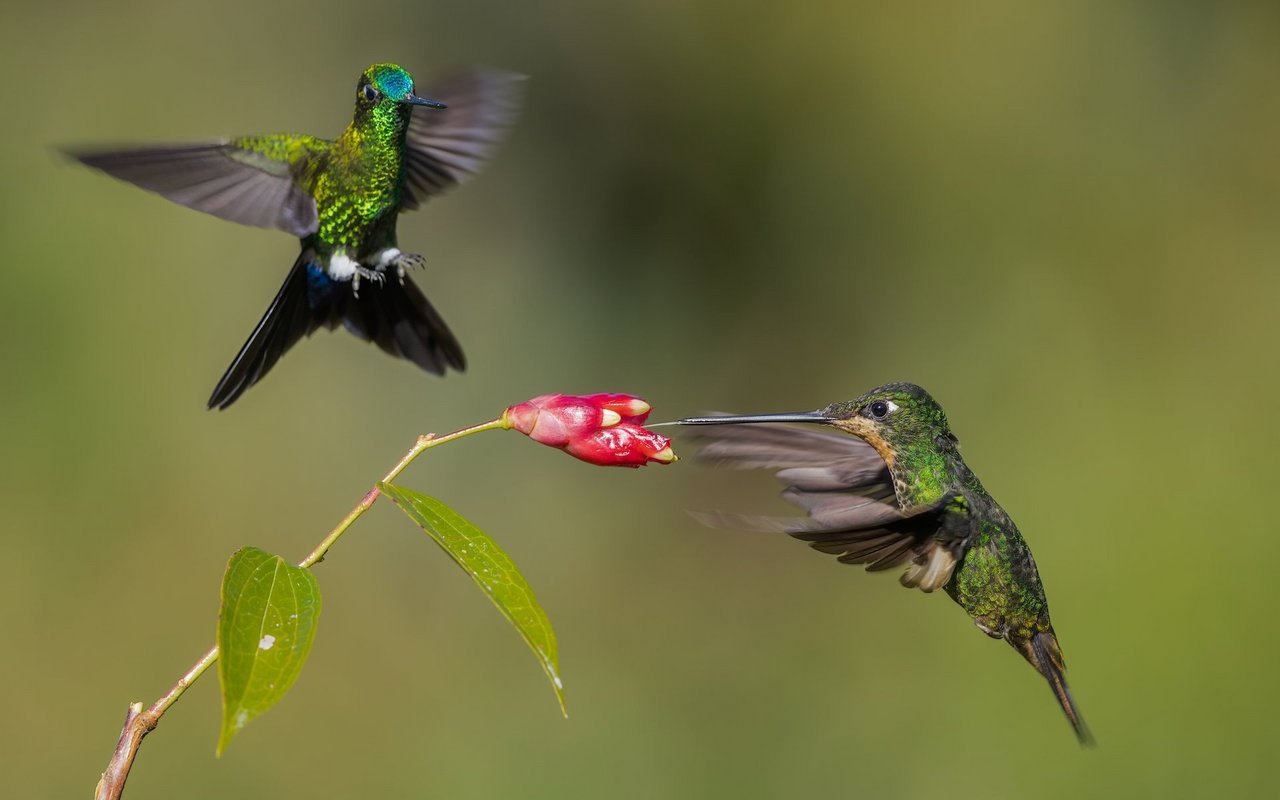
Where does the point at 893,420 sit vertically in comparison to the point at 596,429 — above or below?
above

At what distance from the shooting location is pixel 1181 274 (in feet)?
20.7

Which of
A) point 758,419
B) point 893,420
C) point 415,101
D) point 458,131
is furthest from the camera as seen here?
point 458,131

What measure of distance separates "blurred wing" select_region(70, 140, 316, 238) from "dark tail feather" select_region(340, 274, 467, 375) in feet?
0.81

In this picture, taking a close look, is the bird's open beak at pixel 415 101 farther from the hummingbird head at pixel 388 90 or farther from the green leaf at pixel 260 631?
the green leaf at pixel 260 631

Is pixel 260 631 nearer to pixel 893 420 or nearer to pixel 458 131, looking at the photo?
pixel 893 420

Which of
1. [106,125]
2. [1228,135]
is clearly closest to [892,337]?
[1228,135]

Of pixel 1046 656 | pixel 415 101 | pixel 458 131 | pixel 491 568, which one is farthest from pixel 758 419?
pixel 458 131

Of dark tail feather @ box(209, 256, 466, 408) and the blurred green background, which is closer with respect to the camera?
dark tail feather @ box(209, 256, 466, 408)

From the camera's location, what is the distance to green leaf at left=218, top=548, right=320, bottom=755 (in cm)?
141

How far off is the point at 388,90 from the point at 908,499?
1.42 metres

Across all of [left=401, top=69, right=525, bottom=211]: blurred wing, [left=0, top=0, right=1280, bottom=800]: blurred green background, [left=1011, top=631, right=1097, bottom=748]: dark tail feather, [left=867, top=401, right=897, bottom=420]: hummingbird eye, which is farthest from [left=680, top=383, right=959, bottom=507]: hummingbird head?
[left=0, top=0, right=1280, bottom=800]: blurred green background

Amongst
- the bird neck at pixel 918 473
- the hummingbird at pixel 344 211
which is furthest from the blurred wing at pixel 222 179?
the bird neck at pixel 918 473

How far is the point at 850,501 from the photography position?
2.41m

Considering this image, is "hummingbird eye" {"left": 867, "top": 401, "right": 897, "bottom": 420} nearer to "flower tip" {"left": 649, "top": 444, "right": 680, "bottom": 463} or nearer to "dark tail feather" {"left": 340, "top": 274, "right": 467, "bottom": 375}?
"flower tip" {"left": 649, "top": 444, "right": 680, "bottom": 463}
